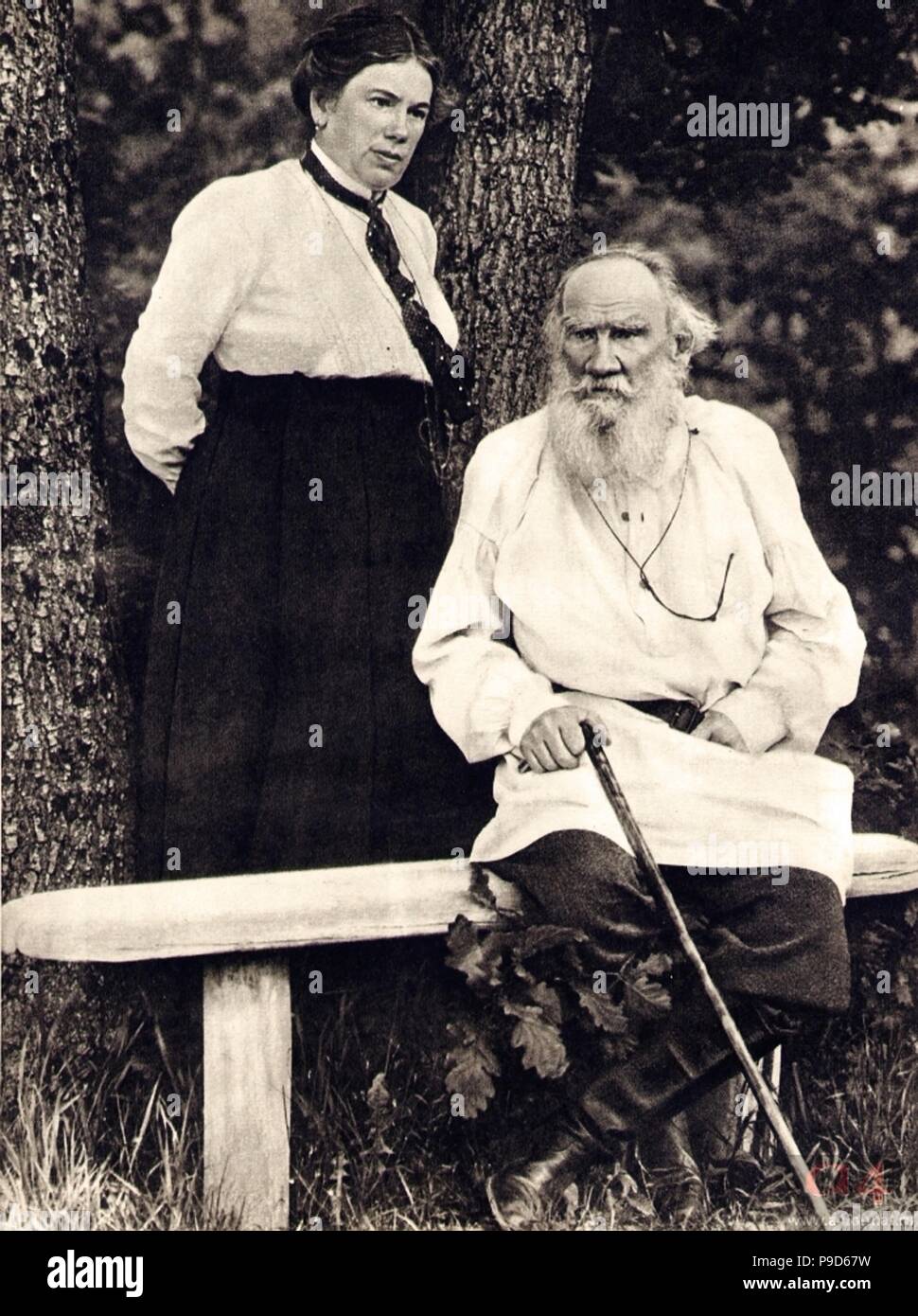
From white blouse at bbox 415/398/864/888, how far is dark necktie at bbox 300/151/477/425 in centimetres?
21

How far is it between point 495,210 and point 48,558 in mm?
1769

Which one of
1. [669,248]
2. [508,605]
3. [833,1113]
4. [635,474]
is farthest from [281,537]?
[833,1113]

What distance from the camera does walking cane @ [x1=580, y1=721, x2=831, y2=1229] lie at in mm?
5258

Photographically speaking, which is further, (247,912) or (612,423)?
(612,423)

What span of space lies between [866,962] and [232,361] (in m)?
2.70

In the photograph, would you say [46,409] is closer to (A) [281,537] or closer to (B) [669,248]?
(A) [281,537]

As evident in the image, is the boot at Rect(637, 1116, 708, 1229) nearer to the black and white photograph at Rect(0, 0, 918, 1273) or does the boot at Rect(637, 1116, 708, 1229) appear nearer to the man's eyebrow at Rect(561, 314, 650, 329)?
the black and white photograph at Rect(0, 0, 918, 1273)

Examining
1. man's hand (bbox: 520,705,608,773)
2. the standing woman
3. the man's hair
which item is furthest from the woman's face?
man's hand (bbox: 520,705,608,773)

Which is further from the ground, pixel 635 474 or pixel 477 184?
pixel 477 184

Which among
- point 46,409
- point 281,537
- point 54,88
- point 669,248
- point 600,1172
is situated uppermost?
point 54,88

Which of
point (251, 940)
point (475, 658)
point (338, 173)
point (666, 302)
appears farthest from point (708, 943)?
point (338, 173)

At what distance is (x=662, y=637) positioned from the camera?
5480 mm

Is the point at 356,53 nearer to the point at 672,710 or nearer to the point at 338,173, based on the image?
the point at 338,173

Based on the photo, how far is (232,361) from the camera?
5.58 metres
